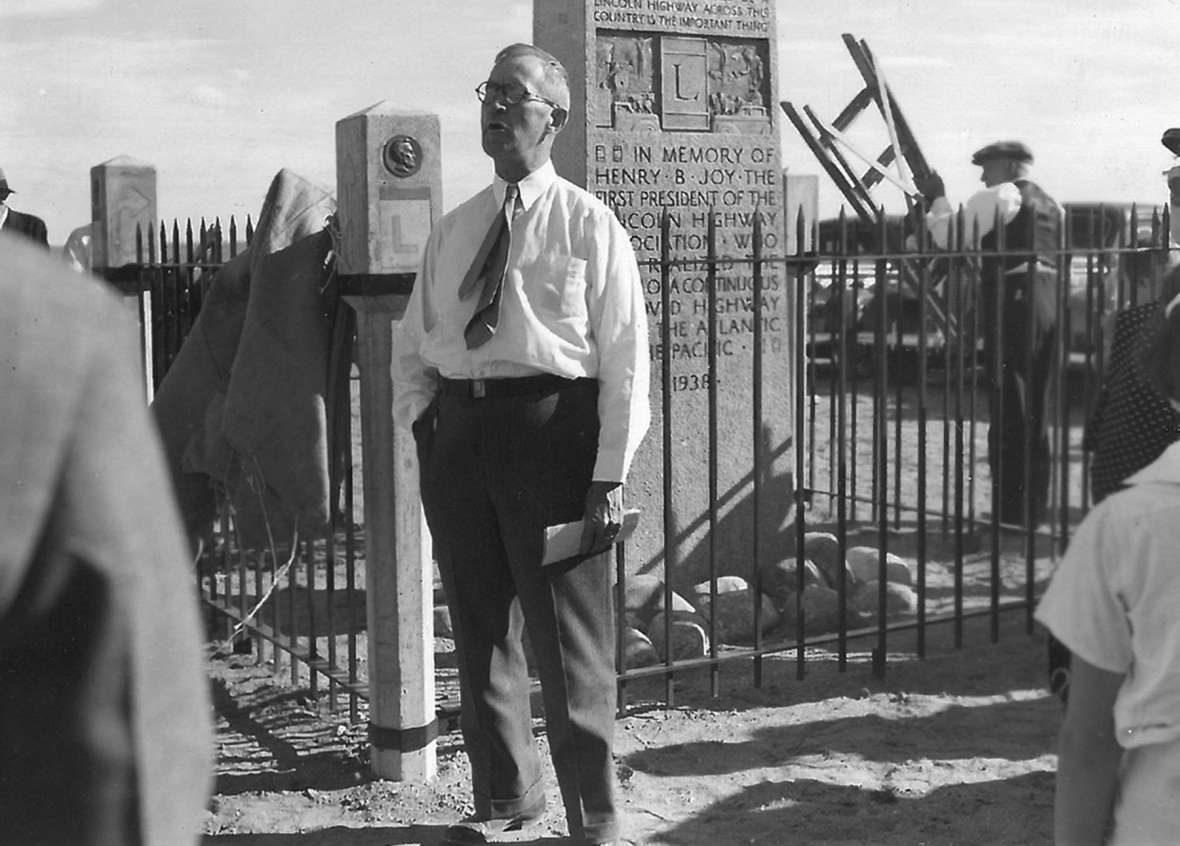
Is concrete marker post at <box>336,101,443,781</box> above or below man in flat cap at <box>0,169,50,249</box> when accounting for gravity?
below

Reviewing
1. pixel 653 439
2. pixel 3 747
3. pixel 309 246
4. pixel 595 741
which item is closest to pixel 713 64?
pixel 653 439

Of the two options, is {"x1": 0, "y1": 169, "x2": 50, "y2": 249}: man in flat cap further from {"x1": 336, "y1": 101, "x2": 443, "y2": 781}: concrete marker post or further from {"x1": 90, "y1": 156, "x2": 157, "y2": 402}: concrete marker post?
{"x1": 336, "y1": 101, "x2": 443, "y2": 781}: concrete marker post

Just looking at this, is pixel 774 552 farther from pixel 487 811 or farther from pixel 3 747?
pixel 3 747

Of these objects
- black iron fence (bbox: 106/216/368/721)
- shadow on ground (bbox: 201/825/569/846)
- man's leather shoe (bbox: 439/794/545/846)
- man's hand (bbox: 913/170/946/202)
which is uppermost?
man's hand (bbox: 913/170/946/202)

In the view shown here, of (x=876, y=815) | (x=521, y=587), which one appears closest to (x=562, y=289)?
(x=521, y=587)

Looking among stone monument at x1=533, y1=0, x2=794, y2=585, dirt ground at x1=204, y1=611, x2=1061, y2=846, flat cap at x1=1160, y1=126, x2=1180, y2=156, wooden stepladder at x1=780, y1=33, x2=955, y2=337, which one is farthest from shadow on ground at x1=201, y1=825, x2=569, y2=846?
wooden stepladder at x1=780, y1=33, x2=955, y2=337

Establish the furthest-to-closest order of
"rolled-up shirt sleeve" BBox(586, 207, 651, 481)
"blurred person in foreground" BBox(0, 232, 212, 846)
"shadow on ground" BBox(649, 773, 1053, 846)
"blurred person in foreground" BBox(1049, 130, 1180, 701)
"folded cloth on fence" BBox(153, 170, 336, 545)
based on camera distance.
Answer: "folded cloth on fence" BBox(153, 170, 336, 545) < "shadow on ground" BBox(649, 773, 1053, 846) < "rolled-up shirt sleeve" BBox(586, 207, 651, 481) < "blurred person in foreground" BBox(1049, 130, 1180, 701) < "blurred person in foreground" BBox(0, 232, 212, 846)

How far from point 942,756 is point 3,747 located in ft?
13.8

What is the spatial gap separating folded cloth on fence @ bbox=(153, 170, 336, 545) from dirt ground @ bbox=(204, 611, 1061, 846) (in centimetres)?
79

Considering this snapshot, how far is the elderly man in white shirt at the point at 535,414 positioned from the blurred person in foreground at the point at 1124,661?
1925 millimetres

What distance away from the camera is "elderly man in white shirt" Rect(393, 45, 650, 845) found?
3.64 meters

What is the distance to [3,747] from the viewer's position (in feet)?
3.02

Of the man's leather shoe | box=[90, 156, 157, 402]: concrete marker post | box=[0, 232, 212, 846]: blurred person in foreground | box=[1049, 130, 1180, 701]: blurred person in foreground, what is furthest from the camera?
box=[90, 156, 157, 402]: concrete marker post

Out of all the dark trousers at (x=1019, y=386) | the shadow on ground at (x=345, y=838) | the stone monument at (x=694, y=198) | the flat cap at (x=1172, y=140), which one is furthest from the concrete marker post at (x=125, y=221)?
the flat cap at (x=1172, y=140)
